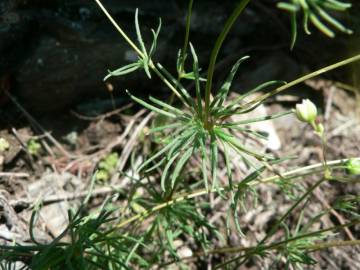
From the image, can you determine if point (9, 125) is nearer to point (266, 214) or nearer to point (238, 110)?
point (238, 110)

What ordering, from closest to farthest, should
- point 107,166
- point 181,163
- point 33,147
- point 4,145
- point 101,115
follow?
point 181,163
point 4,145
point 33,147
point 107,166
point 101,115

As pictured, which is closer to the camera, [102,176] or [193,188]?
[193,188]

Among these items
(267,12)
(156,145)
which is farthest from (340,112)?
(156,145)

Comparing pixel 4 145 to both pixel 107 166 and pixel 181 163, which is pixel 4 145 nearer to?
pixel 107 166

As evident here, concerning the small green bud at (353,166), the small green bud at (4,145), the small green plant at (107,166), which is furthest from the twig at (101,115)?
the small green bud at (353,166)

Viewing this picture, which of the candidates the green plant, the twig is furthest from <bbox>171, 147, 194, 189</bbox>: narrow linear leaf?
the twig

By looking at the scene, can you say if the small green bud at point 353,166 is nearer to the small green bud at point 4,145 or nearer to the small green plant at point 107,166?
the small green plant at point 107,166

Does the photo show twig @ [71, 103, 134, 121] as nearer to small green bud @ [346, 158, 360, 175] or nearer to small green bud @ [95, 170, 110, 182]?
small green bud @ [95, 170, 110, 182]

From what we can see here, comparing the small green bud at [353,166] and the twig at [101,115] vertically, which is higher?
the twig at [101,115]

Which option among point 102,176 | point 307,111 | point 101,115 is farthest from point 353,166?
point 101,115

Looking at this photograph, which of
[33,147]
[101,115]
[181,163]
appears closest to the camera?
[181,163]

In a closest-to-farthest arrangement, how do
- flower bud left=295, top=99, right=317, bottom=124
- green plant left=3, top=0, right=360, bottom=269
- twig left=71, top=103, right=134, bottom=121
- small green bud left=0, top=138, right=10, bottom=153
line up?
flower bud left=295, top=99, right=317, bottom=124 < green plant left=3, top=0, right=360, bottom=269 < small green bud left=0, top=138, right=10, bottom=153 < twig left=71, top=103, right=134, bottom=121
